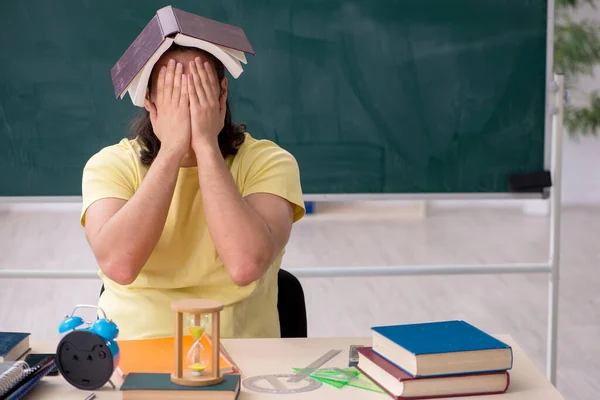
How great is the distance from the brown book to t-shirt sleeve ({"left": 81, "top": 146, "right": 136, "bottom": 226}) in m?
0.15

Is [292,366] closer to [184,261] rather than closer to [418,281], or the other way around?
[184,261]

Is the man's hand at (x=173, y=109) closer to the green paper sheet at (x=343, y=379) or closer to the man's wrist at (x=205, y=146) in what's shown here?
the man's wrist at (x=205, y=146)

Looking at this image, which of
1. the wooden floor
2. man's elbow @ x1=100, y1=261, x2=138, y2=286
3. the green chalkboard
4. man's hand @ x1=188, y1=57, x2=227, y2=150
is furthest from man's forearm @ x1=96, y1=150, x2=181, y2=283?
the wooden floor

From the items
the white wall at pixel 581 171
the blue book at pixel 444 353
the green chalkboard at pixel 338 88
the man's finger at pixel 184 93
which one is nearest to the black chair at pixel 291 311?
the man's finger at pixel 184 93

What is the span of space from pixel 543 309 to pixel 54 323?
2.57 meters

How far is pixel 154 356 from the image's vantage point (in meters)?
1.38

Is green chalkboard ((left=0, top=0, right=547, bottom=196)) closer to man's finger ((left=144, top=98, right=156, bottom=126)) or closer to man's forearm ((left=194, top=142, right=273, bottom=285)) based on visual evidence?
man's finger ((left=144, top=98, right=156, bottom=126))

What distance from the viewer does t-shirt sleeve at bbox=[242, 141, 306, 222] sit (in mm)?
1810

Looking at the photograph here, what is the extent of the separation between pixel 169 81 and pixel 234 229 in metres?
0.35

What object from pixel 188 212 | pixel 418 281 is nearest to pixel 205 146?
pixel 188 212

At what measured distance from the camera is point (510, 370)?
1396 millimetres

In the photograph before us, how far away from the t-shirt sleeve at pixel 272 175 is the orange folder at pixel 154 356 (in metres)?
0.46

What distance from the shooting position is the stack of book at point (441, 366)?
4.12ft

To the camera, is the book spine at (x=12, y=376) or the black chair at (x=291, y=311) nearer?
the book spine at (x=12, y=376)
